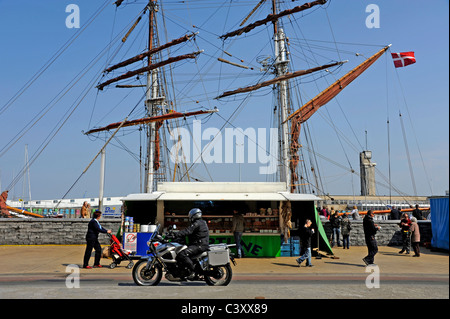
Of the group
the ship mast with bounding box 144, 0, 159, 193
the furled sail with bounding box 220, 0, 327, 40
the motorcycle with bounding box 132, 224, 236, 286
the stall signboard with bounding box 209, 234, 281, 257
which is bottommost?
the stall signboard with bounding box 209, 234, 281, 257

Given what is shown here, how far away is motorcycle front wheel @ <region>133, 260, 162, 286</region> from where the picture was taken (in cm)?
947

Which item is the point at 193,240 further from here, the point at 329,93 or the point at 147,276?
the point at 329,93

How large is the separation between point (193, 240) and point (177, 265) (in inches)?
25.0

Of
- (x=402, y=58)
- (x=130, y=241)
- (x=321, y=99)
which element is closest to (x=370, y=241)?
(x=130, y=241)

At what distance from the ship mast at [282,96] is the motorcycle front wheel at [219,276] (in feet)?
86.3

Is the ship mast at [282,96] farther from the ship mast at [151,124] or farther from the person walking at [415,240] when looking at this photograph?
the person walking at [415,240]

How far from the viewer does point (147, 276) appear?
9.51 m

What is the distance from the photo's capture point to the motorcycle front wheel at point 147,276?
31.1ft

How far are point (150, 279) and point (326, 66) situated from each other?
105ft

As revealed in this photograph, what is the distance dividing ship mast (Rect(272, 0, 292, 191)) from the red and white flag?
11.6m

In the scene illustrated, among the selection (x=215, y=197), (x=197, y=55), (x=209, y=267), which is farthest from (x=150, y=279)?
(x=197, y=55)

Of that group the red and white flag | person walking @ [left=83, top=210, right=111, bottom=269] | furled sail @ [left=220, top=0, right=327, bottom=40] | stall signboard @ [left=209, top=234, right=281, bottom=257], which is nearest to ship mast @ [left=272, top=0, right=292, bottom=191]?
furled sail @ [left=220, top=0, right=327, bottom=40]

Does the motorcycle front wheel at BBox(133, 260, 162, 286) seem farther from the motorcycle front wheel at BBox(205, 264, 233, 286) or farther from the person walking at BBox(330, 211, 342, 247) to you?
the person walking at BBox(330, 211, 342, 247)

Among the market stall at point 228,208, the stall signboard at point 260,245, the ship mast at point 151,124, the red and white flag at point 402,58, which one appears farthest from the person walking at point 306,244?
the ship mast at point 151,124
